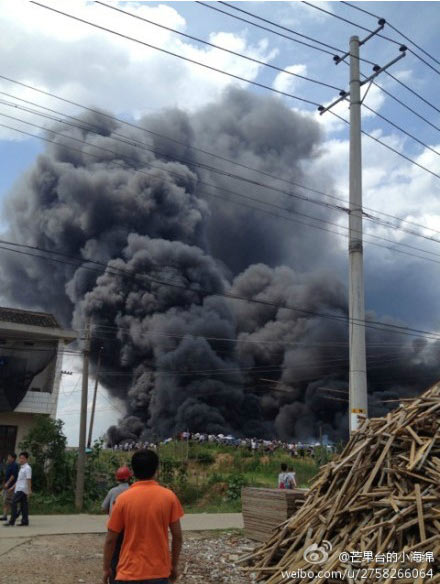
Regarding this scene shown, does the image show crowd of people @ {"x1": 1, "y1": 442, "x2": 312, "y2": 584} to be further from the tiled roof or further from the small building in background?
the tiled roof

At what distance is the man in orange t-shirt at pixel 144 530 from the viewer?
3748mm

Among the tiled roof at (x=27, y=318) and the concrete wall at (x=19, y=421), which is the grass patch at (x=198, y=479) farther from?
the tiled roof at (x=27, y=318)

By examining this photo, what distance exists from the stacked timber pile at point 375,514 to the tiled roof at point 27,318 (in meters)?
17.1

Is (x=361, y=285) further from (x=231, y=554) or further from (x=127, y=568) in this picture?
(x=127, y=568)

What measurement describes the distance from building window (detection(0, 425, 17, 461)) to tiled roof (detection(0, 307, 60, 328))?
13.2 ft

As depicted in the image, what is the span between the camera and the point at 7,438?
69.5 ft

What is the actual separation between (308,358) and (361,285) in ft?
126

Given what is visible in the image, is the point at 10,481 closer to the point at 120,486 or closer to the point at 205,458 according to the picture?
the point at 120,486

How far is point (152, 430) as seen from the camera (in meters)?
43.4

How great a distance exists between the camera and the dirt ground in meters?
7.29

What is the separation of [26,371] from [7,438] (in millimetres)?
2550

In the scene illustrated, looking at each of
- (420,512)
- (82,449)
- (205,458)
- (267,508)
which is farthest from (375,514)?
(205,458)

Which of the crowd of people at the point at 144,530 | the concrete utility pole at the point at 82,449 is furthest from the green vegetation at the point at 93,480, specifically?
the crowd of people at the point at 144,530

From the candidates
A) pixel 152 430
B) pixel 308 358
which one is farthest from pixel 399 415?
pixel 308 358
